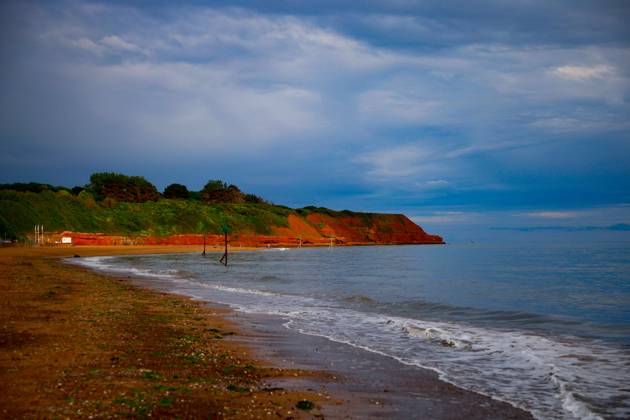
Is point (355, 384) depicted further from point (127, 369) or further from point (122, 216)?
point (122, 216)

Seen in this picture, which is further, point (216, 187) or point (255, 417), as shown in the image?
point (216, 187)

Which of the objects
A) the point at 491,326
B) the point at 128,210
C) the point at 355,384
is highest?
the point at 128,210

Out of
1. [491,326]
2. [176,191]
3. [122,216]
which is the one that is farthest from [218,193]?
[491,326]

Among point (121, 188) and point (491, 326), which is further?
point (121, 188)

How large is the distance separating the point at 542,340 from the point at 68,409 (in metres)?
11.8

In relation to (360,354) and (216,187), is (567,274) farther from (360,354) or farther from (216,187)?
(216,187)

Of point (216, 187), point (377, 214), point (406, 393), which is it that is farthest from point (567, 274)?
point (377, 214)

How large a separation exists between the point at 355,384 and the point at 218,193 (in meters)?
149

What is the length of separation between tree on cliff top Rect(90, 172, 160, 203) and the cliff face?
84.2ft

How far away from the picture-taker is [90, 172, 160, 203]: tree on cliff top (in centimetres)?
12550

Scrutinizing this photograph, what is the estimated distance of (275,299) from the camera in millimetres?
22562

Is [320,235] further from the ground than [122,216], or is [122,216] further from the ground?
[122,216]

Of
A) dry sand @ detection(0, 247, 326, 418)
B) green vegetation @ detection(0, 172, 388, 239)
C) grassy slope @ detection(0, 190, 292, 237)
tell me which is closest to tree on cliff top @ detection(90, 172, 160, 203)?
green vegetation @ detection(0, 172, 388, 239)

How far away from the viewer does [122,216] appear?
103438 mm
